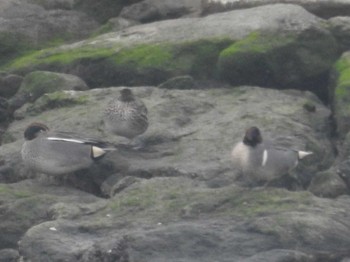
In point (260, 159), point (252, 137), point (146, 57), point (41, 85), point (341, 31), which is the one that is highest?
point (252, 137)

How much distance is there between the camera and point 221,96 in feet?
58.5

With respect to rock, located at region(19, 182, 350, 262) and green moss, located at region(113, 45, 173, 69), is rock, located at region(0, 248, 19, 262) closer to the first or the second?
rock, located at region(19, 182, 350, 262)

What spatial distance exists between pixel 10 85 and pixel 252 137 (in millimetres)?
5627

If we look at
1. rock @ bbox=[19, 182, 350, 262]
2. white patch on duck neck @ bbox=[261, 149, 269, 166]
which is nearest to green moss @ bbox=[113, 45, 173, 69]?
Result: white patch on duck neck @ bbox=[261, 149, 269, 166]

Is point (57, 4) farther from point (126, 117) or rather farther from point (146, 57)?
point (126, 117)

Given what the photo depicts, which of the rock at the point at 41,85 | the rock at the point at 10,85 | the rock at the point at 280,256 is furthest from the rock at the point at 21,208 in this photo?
the rock at the point at 10,85

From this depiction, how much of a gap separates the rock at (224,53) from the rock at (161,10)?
66.7 inches

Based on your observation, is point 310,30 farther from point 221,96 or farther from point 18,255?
point 18,255

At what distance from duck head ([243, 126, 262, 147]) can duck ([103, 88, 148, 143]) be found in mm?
2045

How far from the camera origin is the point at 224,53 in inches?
729

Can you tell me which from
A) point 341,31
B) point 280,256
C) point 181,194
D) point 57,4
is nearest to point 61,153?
point 181,194

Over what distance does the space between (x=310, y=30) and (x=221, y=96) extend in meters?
1.65

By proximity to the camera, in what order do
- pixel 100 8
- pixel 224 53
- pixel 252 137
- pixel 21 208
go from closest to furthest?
pixel 21 208
pixel 252 137
pixel 224 53
pixel 100 8

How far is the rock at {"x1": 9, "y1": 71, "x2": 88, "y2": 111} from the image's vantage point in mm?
18797
